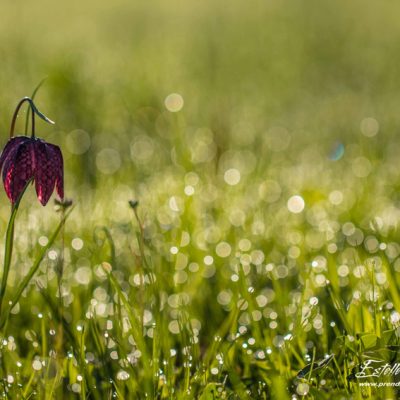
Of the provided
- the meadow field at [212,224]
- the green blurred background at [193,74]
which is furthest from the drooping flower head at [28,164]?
the green blurred background at [193,74]

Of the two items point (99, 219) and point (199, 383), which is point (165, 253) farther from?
point (199, 383)

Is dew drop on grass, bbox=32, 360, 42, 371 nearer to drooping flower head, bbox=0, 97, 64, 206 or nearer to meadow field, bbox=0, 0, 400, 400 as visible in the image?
meadow field, bbox=0, 0, 400, 400

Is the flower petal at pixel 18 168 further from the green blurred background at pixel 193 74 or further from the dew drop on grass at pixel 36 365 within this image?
the green blurred background at pixel 193 74

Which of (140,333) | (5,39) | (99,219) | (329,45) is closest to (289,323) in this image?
(140,333)

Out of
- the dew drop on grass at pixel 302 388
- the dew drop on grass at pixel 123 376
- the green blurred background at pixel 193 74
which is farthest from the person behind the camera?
the green blurred background at pixel 193 74

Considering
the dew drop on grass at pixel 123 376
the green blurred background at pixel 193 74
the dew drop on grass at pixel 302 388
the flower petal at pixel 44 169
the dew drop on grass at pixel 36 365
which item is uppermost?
the green blurred background at pixel 193 74
